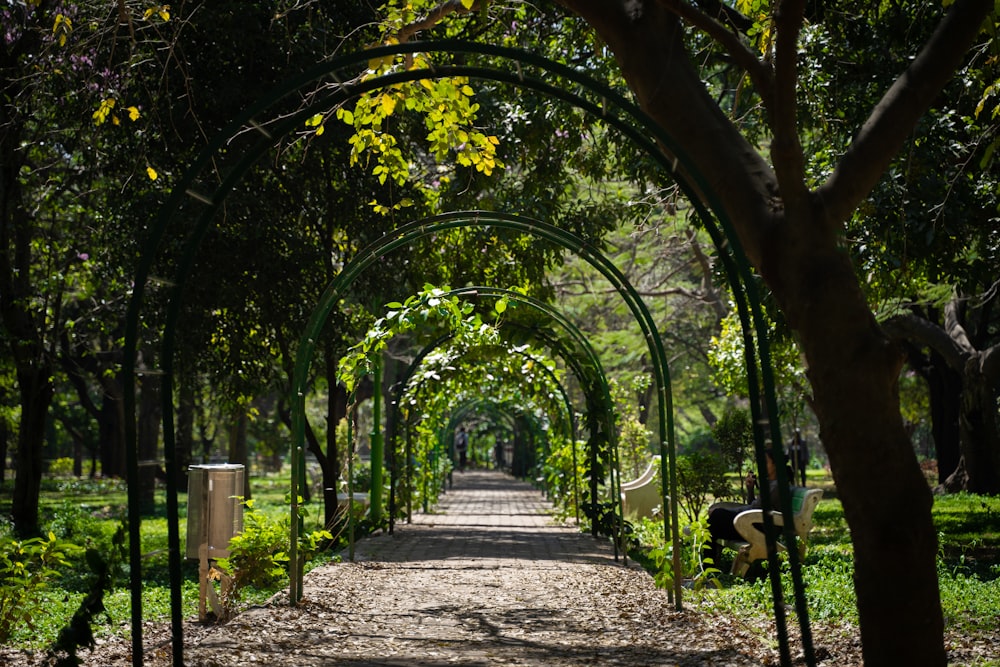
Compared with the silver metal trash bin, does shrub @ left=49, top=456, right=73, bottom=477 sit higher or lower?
higher

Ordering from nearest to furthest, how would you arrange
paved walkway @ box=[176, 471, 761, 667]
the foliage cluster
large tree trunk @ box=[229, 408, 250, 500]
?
paved walkway @ box=[176, 471, 761, 667] < the foliage cluster < large tree trunk @ box=[229, 408, 250, 500]

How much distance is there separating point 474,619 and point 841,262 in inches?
154

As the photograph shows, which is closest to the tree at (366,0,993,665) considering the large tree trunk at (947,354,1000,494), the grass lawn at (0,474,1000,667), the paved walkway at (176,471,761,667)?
the grass lawn at (0,474,1000,667)

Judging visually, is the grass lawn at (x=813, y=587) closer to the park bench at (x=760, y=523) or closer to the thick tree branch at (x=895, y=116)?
the park bench at (x=760, y=523)

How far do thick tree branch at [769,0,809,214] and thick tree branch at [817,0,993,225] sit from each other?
0.13m

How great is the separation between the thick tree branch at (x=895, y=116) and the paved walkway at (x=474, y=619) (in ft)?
7.81

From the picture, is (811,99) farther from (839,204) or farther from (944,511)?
(944,511)

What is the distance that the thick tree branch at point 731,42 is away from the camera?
4.75m

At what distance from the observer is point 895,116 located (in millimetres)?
4672

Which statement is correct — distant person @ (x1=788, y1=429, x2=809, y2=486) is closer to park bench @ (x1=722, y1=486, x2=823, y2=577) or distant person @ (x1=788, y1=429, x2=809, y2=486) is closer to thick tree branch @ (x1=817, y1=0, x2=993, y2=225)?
park bench @ (x1=722, y1=486, x2=823, y2=577)

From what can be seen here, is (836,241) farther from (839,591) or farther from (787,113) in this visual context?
(839,591)

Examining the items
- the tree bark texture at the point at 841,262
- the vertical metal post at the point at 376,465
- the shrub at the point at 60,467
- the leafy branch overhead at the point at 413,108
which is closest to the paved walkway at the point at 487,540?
the vertical metal post at the point at 376,465

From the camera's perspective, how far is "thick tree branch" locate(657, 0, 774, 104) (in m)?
4.75

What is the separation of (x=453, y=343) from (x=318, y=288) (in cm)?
273
